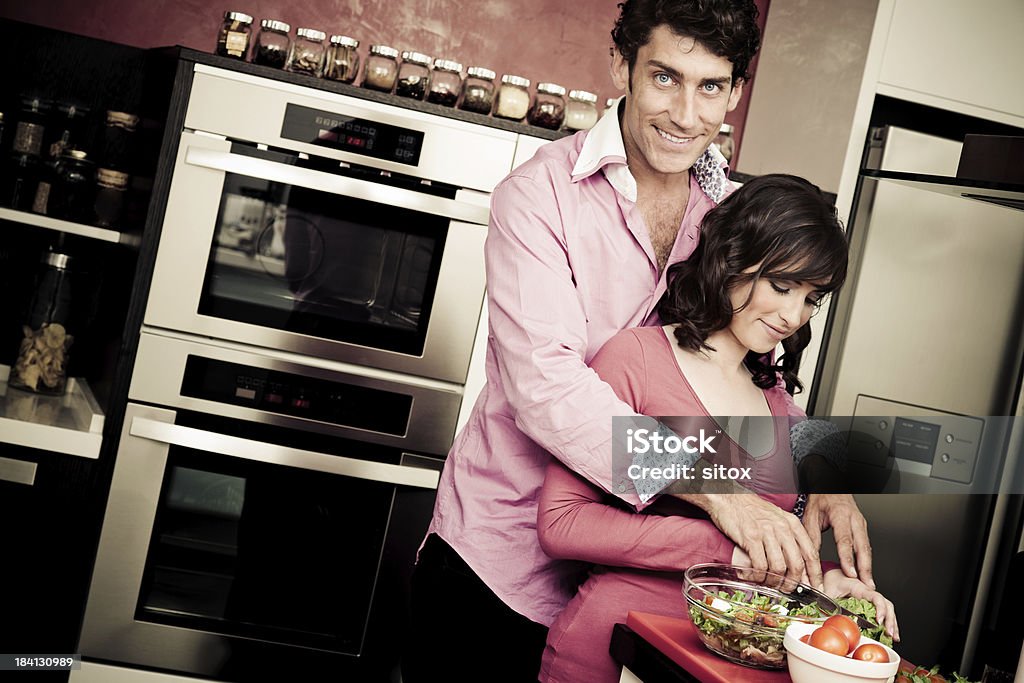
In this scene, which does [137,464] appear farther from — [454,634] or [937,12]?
[937,12]

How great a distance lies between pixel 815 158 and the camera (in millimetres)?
2768

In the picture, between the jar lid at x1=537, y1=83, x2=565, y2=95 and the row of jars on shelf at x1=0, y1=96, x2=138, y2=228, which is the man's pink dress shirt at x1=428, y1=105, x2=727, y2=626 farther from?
the row of jars on shelf at x1=0, y1=96, x2=138, y2=228

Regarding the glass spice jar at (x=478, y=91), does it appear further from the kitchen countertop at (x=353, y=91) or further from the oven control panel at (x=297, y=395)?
the oven control panel at (x=297, y=395)

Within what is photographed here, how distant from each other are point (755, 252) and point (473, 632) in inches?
28.6

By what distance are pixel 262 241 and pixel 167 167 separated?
0.27 meters

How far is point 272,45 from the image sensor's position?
235cm

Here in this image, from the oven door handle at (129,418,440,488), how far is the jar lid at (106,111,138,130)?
0.83 meters

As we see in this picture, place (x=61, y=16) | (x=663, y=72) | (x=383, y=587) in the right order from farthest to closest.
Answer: (x=61, y=16)
(x=383, y=587)
(x=663, y=72)

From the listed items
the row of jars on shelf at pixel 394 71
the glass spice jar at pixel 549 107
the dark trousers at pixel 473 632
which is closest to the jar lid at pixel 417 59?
the row of jars on shelf at pixel 394 71

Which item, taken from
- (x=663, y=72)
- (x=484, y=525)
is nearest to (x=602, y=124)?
(x=663, y=72)

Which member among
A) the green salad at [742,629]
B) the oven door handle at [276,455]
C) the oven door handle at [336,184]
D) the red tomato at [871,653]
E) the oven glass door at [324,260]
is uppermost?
the oven door handle at [336,184]

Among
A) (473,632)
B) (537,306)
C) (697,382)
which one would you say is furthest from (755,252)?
(473,632)

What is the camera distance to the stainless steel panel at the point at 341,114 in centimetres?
227

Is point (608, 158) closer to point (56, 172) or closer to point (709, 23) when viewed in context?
point (709, 23)
